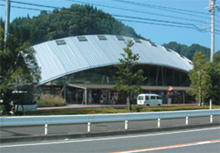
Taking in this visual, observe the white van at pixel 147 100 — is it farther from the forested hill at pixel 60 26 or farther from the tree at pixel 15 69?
the forested hill at pixel 60 26

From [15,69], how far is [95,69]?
A: 2098cm

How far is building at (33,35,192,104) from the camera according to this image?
1275 inches

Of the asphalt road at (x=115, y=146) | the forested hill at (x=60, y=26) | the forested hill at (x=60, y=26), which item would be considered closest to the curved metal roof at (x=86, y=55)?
the asphalt road at (x=115, y=146)

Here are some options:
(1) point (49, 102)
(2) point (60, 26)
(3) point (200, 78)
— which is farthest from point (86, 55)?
(2) point (60, 26)

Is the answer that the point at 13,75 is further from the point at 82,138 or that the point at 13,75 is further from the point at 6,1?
the point at 82,138

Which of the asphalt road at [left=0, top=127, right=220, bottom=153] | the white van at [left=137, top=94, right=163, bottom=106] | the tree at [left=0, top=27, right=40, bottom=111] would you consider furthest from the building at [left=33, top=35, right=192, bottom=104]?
the asphalt road at [left=0, top=127, right=220, bottom=153]

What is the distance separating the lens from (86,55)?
117 ft

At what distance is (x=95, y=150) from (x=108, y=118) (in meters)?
3.82

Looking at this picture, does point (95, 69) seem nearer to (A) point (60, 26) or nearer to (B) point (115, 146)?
(B) point (115, 146)

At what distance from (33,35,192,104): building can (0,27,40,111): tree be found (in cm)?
1529

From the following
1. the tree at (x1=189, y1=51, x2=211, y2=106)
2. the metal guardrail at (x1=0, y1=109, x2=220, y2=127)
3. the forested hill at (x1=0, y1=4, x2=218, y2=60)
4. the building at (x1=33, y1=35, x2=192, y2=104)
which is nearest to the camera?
the metal guardrail at (x1=0, y1=109, x2=220, y2=127)

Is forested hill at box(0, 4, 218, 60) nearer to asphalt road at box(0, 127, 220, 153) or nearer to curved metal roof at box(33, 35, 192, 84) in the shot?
curved metal roof at box(33, 35, 192, 84)

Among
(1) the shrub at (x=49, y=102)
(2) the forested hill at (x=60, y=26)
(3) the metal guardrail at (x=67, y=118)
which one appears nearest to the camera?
(3) the metal guardrail at (x=67, y=118)

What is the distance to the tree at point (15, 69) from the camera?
45.2 feet
